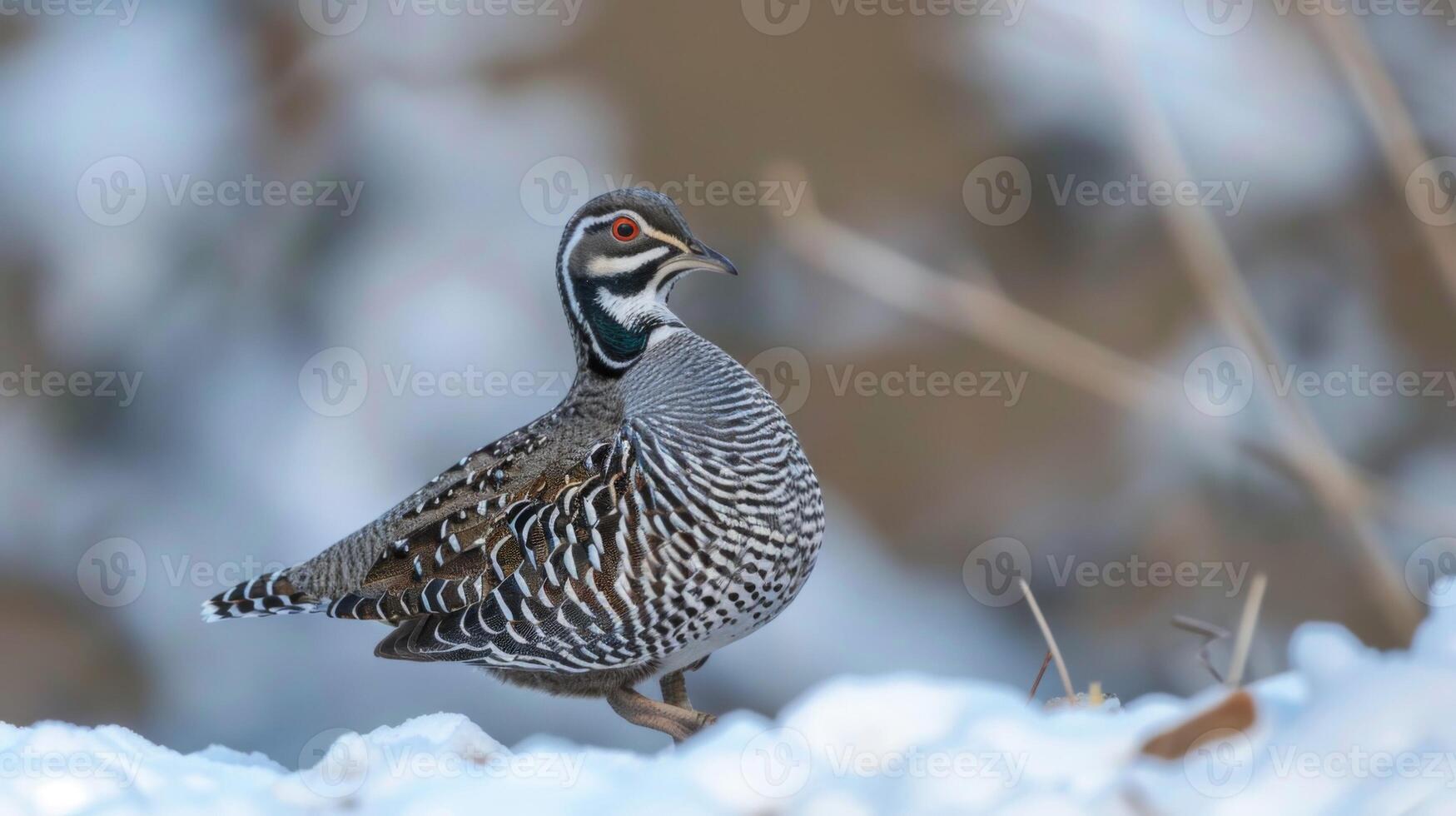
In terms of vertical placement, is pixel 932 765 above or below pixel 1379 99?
below

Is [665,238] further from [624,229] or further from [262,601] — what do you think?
[262,601]

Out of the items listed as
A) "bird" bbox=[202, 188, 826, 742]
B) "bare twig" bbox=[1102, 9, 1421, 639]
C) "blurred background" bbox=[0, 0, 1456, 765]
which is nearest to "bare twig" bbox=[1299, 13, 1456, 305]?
"bare twig" bbox=[1102, 9, 1421, 639]

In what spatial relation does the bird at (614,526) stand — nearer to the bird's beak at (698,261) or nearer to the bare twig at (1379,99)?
the bird's beak at (698,261)

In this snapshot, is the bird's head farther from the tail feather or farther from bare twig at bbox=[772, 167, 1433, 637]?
the tail feather

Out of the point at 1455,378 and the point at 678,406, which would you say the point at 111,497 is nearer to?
the point at 678,406

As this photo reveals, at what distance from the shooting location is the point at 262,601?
396 centimetres

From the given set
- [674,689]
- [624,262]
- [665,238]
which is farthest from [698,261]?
[674,689]

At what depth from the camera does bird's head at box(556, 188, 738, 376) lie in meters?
3.61

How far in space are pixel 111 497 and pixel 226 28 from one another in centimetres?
244

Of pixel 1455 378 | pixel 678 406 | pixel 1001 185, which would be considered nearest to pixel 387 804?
pixel 678 406

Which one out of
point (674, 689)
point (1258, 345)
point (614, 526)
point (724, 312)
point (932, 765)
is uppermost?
point (724, 312)

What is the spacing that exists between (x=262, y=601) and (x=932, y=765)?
9.35 ft

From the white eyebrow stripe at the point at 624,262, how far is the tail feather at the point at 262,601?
134cm

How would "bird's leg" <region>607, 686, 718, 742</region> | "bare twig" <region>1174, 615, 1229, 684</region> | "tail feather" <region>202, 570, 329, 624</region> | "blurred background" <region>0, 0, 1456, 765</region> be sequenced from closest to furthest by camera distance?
1. "bare twig" <region>1174, 615, 1229, 684</region>
2. "bird's leg" <region>607, 686, 718, 742</region>
3. "tail feather" <region>202, 570, 329, 624</region>
4. "blurred background" <region>0, 0, 1456, 765</region>
